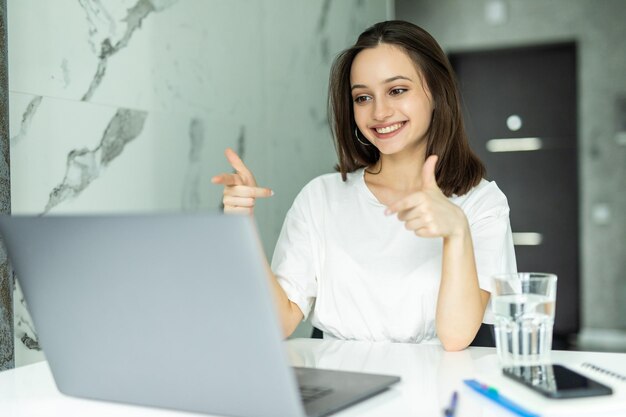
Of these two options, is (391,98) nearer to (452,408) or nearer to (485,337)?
(485,337)

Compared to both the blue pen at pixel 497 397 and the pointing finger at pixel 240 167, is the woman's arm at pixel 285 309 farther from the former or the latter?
the blue pen at pixel 497 397

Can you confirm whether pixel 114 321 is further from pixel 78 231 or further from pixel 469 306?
pixel 469 306

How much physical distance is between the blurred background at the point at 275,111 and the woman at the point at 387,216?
51 centimetres

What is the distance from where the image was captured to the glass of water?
1042mm

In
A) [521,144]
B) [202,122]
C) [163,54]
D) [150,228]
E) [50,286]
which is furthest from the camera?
[521,144]

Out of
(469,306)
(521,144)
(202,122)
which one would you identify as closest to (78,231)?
(469,306)

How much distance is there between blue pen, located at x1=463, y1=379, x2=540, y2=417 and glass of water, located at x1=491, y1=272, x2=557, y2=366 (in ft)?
0.44

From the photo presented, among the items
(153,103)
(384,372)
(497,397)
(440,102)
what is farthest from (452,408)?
(153,103)

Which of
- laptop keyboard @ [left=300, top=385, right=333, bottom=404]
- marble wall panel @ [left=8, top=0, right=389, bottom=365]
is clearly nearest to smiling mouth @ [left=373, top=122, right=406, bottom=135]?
marble wall panel @ [left=8, top=0, right=389, bottom=365]

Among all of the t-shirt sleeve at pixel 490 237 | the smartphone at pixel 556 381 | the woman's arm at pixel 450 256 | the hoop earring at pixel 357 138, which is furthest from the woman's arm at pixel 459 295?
the hoop earring at pixel 357 138

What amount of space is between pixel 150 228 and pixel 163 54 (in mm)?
1436

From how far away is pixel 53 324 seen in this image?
2.88 ft

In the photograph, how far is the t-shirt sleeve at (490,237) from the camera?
1.55 metres

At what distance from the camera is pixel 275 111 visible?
275cm
